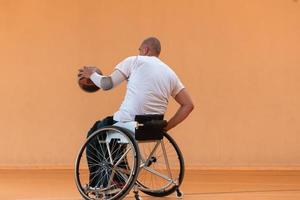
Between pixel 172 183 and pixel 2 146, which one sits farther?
pixel 2 146

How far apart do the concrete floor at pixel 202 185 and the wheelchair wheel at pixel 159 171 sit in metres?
0.07

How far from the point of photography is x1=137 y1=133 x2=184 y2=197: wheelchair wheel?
10.9 feet

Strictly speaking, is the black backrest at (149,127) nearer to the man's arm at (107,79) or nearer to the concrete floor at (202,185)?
the man's arm at (107,79)

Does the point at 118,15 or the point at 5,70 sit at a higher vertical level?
the point at 118,15

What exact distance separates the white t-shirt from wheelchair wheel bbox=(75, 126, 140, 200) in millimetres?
185

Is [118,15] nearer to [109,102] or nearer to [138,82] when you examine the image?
[109,102]

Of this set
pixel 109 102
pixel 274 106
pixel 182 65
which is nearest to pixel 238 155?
pixel 274 106

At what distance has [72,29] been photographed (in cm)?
505

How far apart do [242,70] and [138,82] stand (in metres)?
1.99

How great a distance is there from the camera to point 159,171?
14.9ft

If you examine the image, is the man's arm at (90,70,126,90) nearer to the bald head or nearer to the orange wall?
the bald head

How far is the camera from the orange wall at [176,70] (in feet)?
16.2

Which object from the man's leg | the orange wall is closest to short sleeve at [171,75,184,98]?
the man's leg

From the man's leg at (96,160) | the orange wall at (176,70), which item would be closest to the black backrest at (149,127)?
the man's leg at (96,160)
